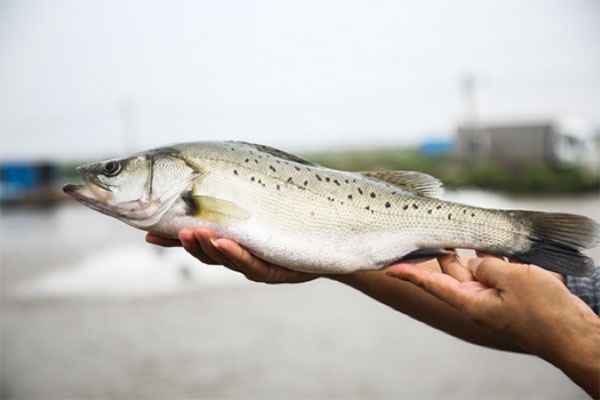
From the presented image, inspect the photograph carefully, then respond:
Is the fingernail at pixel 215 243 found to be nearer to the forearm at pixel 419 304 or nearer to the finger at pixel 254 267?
the finger at pixel 254 267

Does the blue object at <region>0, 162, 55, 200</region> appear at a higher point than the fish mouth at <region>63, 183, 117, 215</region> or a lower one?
lower

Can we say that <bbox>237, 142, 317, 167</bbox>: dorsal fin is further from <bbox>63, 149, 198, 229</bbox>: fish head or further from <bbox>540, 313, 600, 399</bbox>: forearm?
<bbox>540, 313, 600, 399</bbox>: forearm

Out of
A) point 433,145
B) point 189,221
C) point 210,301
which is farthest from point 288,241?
point 433,145

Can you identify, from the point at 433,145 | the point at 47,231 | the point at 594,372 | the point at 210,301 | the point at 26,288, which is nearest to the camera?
the point at 594,372

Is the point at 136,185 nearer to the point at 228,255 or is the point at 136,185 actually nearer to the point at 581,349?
the point at 228,255

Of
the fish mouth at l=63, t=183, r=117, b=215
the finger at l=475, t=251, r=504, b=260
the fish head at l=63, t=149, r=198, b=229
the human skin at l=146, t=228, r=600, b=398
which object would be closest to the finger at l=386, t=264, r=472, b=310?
the human skin at l=146, t=228, r=600, b=398

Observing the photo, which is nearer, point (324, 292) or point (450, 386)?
point (450, 386)

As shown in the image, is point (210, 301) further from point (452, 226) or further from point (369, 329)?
point (452, 226)
